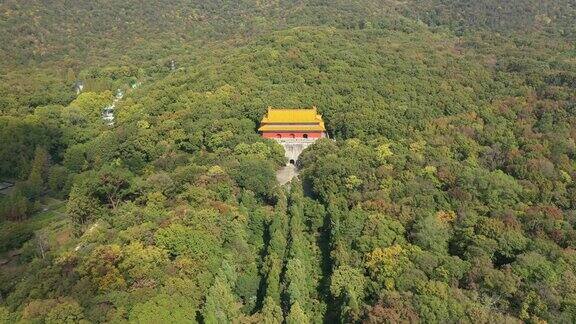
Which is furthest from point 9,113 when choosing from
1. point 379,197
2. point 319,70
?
point 379,197

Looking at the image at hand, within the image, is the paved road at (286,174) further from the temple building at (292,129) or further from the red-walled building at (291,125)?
the red-walled building at (291,125)

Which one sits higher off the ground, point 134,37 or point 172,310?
point 172,310

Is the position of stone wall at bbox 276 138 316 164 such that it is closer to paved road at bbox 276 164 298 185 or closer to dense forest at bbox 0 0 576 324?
paved road at bbox 276 164 298 185

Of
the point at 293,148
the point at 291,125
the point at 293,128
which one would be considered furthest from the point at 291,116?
the point at 293,148

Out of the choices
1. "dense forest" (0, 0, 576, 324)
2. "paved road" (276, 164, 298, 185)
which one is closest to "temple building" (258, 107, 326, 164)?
"paved road" (276, 164, 298, 185)

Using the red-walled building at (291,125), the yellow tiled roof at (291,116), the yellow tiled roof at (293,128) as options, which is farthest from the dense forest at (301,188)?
the yellow tiled roof at (291,116)

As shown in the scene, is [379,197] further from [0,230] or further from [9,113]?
[9,113]

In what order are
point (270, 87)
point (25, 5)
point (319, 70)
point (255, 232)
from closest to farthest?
point (255, 232)
point (270, 87)
point (319, 70)
point (25, 5)
